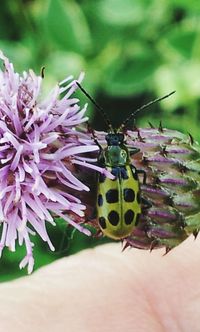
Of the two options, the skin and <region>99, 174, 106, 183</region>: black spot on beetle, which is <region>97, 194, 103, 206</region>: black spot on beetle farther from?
the skin

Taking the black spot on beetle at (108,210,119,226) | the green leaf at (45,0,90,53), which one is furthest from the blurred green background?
the black spot on beetle at (108,210,119,226)

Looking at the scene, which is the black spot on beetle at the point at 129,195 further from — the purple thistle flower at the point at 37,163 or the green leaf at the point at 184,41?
the green leaf at the point at 184,41

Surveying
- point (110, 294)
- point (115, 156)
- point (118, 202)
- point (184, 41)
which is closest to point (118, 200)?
point (118, 202)

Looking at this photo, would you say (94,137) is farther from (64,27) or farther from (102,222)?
(64,27)

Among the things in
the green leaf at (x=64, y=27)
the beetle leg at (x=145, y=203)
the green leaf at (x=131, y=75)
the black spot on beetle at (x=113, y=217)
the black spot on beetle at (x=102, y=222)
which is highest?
the green leaf at (x=64, y=27)

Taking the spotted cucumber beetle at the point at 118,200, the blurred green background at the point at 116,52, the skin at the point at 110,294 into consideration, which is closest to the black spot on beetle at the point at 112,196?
the spotted cucumber beetle at the point at 118,200
